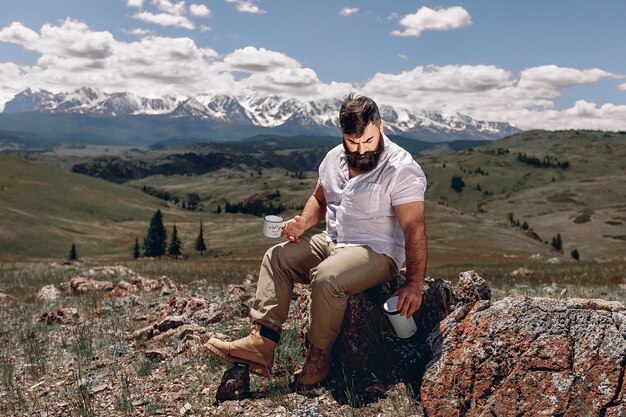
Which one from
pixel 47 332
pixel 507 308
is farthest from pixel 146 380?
pixel 507 308

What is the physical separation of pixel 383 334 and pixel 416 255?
4.75 ft

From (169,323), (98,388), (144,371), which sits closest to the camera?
(98,388)

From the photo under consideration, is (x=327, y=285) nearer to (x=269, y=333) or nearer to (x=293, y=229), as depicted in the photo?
(x=269, y=333)

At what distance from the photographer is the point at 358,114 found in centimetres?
675

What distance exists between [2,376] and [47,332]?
267 cm

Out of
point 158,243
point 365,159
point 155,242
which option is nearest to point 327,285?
point 365,159

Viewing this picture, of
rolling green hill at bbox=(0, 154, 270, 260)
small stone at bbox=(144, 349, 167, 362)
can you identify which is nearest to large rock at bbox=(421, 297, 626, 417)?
small stone at bbox=(144, 349, 167, 362)

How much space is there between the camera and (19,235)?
370 feet

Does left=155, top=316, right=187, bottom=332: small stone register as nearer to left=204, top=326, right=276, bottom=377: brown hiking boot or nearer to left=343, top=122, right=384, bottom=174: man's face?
left=204, top=326, right=276, bottom=377: brown hiking boot

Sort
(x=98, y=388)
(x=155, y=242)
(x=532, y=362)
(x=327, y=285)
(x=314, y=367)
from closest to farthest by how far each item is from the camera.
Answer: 1. (x=532, y=362)
2. (x=327, y=285)
3. (x=314, y=367)
4. (x=98, y=388)
5. (x=155, y=242)

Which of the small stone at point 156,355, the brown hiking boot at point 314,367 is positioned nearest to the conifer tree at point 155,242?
the small stone at point 156,355

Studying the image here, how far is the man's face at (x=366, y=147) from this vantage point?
6.93 meters

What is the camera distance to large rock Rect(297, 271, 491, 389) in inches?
275

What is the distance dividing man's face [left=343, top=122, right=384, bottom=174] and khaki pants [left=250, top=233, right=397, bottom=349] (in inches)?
45.9
